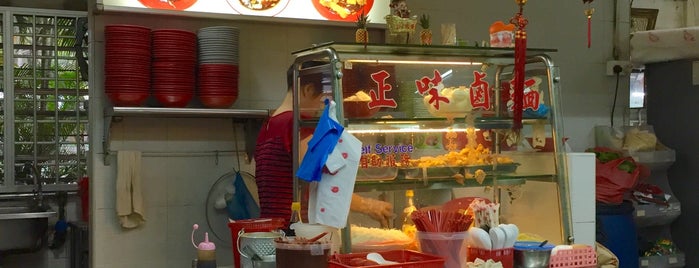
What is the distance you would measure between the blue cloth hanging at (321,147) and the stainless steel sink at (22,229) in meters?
3.51

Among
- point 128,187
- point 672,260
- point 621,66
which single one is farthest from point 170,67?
point 672,260

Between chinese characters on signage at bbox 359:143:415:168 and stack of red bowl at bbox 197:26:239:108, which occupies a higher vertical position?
stack of red bowl at bbox 197:26:239:108

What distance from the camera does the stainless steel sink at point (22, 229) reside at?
224 inches

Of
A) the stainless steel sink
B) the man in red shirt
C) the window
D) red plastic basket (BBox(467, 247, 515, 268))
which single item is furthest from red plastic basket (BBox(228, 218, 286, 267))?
the window

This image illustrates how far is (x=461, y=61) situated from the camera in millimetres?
3678

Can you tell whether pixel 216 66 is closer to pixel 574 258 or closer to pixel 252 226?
pixel 252 226

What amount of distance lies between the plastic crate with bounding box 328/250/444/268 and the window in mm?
4423

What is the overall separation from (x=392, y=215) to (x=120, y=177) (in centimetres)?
199

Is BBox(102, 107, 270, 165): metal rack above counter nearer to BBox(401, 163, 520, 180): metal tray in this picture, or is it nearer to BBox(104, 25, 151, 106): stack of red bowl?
BBox(104, 25, 151, 106): stack of red bowl

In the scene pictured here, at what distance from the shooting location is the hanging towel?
459 centimetres

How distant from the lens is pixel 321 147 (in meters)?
3.04

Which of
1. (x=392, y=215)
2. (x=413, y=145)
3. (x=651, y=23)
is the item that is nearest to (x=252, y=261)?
(x=392, y=215)

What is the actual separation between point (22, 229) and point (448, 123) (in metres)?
3.75

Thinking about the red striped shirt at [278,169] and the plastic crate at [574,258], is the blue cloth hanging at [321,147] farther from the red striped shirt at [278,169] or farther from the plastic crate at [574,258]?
the plastic crate at [574,258]
